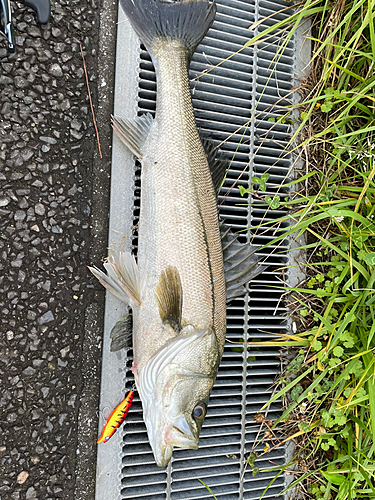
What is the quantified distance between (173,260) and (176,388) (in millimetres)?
606

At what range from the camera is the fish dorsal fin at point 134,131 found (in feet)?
6.64

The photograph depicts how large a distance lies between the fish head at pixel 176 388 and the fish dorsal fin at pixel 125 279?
0.99ft

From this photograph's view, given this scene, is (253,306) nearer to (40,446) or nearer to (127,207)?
(127,207)

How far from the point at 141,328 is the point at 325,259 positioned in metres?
1.40

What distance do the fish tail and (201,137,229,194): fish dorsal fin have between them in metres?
0.49

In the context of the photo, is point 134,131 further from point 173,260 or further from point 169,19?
point 173,260

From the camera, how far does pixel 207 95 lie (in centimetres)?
234

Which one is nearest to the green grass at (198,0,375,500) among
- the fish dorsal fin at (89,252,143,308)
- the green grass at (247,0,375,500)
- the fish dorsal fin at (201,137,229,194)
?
the green grass at (247,0,375,500)

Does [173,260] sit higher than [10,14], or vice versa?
[10,14]

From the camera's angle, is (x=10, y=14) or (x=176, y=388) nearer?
(x=176, y=388)

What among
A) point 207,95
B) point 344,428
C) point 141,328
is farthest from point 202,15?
point 344,428

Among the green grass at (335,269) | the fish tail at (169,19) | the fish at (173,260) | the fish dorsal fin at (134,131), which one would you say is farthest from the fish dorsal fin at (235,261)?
the fish tail at (169,19)

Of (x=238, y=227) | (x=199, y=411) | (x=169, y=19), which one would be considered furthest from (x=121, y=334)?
(x=169, y=19)

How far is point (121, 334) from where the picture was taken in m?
2.06
